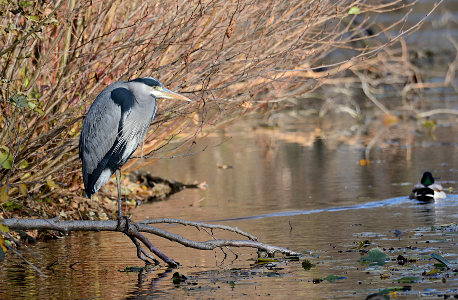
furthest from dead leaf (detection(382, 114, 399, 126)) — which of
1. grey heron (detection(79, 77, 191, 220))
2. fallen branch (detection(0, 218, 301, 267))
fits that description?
grey heron (detection(79, 77, 191, 220))

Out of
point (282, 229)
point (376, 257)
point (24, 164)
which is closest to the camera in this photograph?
point (376, 257)

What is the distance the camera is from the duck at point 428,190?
10891mm

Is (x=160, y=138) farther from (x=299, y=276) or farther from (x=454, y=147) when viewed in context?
(x=454, y=147)

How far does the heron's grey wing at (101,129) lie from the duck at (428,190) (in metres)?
4.16

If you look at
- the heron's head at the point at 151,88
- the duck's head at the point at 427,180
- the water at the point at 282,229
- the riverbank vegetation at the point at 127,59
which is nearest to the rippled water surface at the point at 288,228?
the water at the point at 282,229

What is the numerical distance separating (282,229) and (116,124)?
2.43 metres

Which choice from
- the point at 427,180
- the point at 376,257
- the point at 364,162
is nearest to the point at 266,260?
the point at 376,257

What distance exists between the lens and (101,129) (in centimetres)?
798

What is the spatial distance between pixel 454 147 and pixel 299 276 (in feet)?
31.0

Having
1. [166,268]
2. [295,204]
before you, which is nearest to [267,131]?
[295,204]

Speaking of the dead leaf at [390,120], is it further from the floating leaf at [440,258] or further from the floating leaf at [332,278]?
the floating leaf at [332,278]

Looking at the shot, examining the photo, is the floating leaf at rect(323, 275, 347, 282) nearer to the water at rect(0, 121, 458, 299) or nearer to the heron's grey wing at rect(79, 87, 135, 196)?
the water at rect(0, 121, 458, 299)

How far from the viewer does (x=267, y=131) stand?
20.9 m

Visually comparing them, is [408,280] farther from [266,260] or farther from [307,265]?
[266,260]
